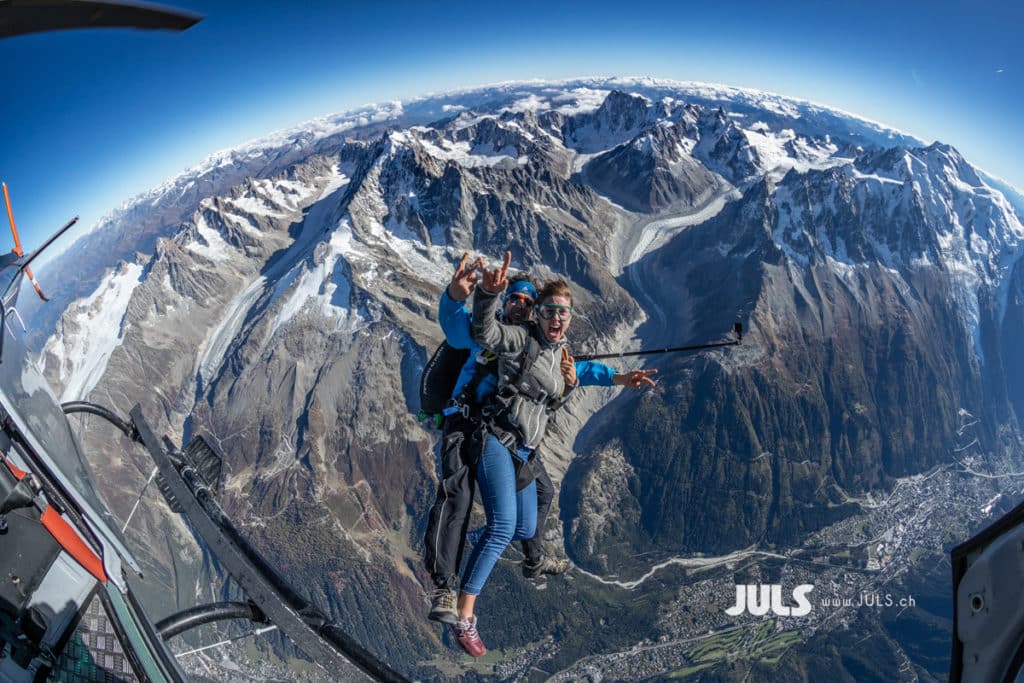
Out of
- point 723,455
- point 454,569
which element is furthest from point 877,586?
point 454,569

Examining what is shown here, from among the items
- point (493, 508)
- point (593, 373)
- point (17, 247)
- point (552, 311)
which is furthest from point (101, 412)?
point (593, 373)

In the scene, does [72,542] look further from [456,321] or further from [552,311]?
[552,311]

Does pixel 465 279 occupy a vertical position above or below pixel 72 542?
above

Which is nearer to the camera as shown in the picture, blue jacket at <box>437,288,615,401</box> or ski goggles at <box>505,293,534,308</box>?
blue jacket at <box>437,288,615,401</box>

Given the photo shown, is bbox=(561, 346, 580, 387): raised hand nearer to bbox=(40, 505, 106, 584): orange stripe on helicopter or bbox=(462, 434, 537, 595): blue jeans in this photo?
bbox=(462, 434, 537, 595): blue jeans

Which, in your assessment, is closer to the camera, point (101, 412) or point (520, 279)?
point (101, 412)

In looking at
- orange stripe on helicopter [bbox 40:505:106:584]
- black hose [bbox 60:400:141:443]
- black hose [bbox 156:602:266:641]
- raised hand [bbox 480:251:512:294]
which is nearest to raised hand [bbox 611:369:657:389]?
raised hand [bbox 480:251:512:294]
